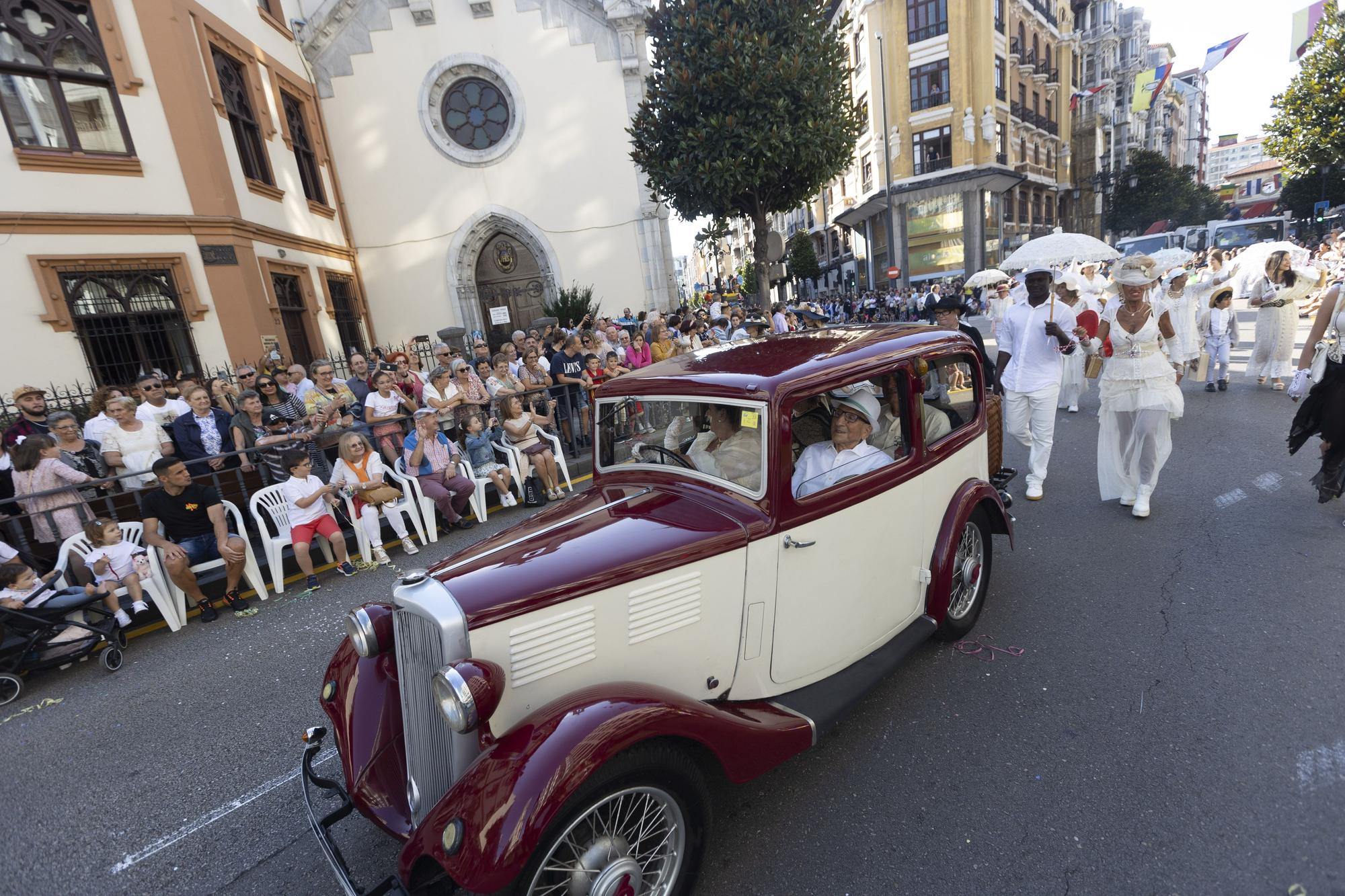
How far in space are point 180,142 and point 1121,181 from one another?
183ft

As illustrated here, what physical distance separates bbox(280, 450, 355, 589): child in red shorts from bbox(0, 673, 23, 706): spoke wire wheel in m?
1.71

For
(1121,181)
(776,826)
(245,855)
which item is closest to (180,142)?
(245,855)

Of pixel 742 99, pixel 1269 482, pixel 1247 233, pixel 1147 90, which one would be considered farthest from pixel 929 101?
pixel 1269 482

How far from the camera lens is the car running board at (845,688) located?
2.47 meters

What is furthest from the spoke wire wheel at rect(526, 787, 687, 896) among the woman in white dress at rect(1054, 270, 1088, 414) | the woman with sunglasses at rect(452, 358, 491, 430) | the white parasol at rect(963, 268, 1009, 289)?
the white parasol at rect(963, 268, 1009, 289)

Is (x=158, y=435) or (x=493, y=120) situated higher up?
(x=493, y=120)

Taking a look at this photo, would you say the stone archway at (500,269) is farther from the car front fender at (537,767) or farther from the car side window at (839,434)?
the car front fender at (537,767)

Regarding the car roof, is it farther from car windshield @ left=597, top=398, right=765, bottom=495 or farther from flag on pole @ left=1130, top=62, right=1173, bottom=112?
flag on pole @ left=1130, top=62, right=1173, bottom=112

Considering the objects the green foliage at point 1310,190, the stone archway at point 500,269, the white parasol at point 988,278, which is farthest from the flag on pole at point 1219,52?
the stone archway at point 500,269

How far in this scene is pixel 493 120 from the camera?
15344mm

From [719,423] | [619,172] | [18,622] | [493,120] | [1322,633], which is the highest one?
[493,120]

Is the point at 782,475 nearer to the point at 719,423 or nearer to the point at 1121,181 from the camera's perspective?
the point at 719,423

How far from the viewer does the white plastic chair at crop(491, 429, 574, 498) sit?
22.0 feet

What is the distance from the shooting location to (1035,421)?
5.30 m
